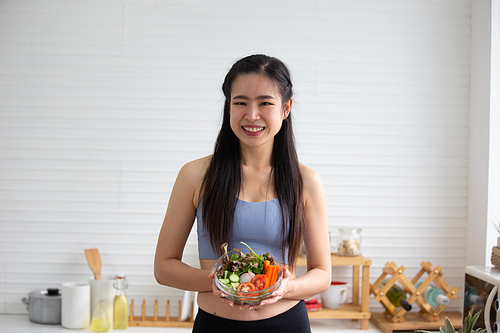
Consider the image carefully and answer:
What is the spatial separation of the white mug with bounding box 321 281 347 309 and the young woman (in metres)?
1.33

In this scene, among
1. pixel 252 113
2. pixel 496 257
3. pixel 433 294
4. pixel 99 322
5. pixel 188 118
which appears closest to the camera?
pixel 252 113

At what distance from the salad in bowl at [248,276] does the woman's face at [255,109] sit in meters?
0.29

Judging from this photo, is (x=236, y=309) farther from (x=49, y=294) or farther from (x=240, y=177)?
(x=49, y=294)

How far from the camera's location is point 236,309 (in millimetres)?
1155

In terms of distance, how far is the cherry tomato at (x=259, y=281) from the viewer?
0.97m

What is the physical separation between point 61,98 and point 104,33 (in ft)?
1.62

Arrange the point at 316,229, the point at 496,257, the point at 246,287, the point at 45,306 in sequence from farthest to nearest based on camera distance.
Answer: the point at 45,306, the point at 496,257, the point at 316,229, the point at 246,287

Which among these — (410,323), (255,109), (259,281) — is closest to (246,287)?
(259,281)

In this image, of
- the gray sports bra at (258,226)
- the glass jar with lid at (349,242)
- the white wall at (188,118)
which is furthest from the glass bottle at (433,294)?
the gray sports bra at (258,226)

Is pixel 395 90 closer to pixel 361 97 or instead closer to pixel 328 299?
pixel 361 97

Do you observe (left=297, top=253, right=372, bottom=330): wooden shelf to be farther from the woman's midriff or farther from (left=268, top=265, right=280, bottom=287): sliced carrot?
(left=268, top=265, right=280, bottom=287): sliced carrot

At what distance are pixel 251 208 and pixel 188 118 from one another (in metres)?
1.64

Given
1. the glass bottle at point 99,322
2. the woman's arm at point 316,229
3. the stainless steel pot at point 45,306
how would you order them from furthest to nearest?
the stainless steel pot at point 45,306 → the glass bottle at point 99,322 → the woman's arm at point 316,229

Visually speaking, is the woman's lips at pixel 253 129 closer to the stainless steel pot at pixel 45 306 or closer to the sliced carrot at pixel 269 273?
the sliced carrot at pixel 269 273
